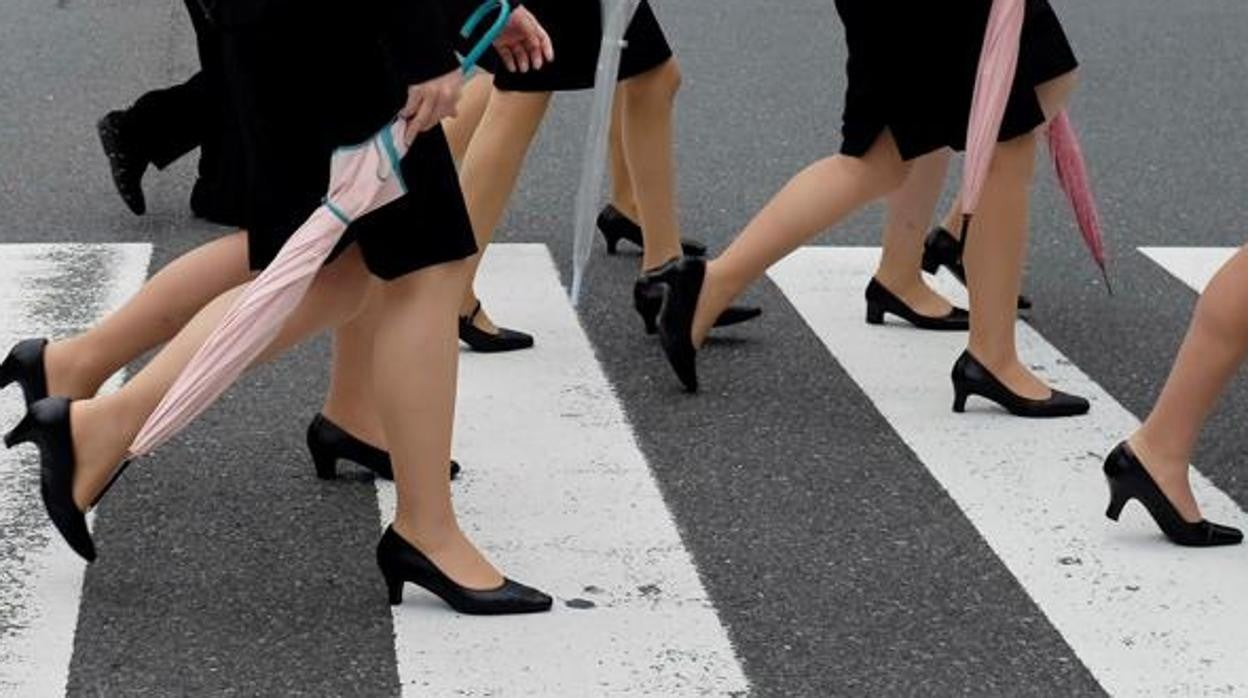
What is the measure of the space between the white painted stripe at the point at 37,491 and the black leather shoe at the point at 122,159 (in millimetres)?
306

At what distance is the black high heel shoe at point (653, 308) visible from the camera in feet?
22.7

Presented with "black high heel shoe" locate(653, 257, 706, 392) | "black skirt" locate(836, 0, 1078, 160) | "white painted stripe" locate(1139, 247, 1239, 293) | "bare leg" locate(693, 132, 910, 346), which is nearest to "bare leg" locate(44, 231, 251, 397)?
"black high heel shoe" locate(653, 257, 706, 392)

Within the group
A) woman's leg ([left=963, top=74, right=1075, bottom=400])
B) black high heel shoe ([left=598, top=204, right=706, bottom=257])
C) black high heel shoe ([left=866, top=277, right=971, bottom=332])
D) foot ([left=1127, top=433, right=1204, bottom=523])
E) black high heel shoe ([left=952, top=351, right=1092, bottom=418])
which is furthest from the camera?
black high heel shoe ([left=598, top=204, right=706, bottom=257])

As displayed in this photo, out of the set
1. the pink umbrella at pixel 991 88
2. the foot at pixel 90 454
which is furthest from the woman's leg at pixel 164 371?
the pink umbrella at pixel 991 88

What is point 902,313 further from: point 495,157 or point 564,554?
point 564,554

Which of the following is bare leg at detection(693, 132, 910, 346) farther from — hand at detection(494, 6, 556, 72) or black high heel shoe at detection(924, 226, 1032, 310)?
hand at detection(494, 6, 556, 72)

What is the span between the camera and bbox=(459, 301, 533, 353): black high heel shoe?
709 centimetres

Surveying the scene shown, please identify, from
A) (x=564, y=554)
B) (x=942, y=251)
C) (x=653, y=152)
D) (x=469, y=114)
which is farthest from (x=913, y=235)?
(x=564, y=554)

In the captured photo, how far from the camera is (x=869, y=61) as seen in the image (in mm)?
6336

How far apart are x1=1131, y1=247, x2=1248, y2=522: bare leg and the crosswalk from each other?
0.49 ft

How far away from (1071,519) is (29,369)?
2123mm

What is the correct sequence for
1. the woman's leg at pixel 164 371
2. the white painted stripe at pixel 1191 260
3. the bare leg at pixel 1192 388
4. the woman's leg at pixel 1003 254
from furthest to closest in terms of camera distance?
the white painted stripe at pixel 1191 260, the woman's leg at pixel 1003 254, the bare leg at pixel 1192 388, the woman's leg at pixel 164 371

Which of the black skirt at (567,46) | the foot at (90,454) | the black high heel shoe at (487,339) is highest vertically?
the black skirt at (567,46)

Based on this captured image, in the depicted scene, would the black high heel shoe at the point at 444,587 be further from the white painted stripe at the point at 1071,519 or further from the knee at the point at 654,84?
the knee at the point at 654,84
